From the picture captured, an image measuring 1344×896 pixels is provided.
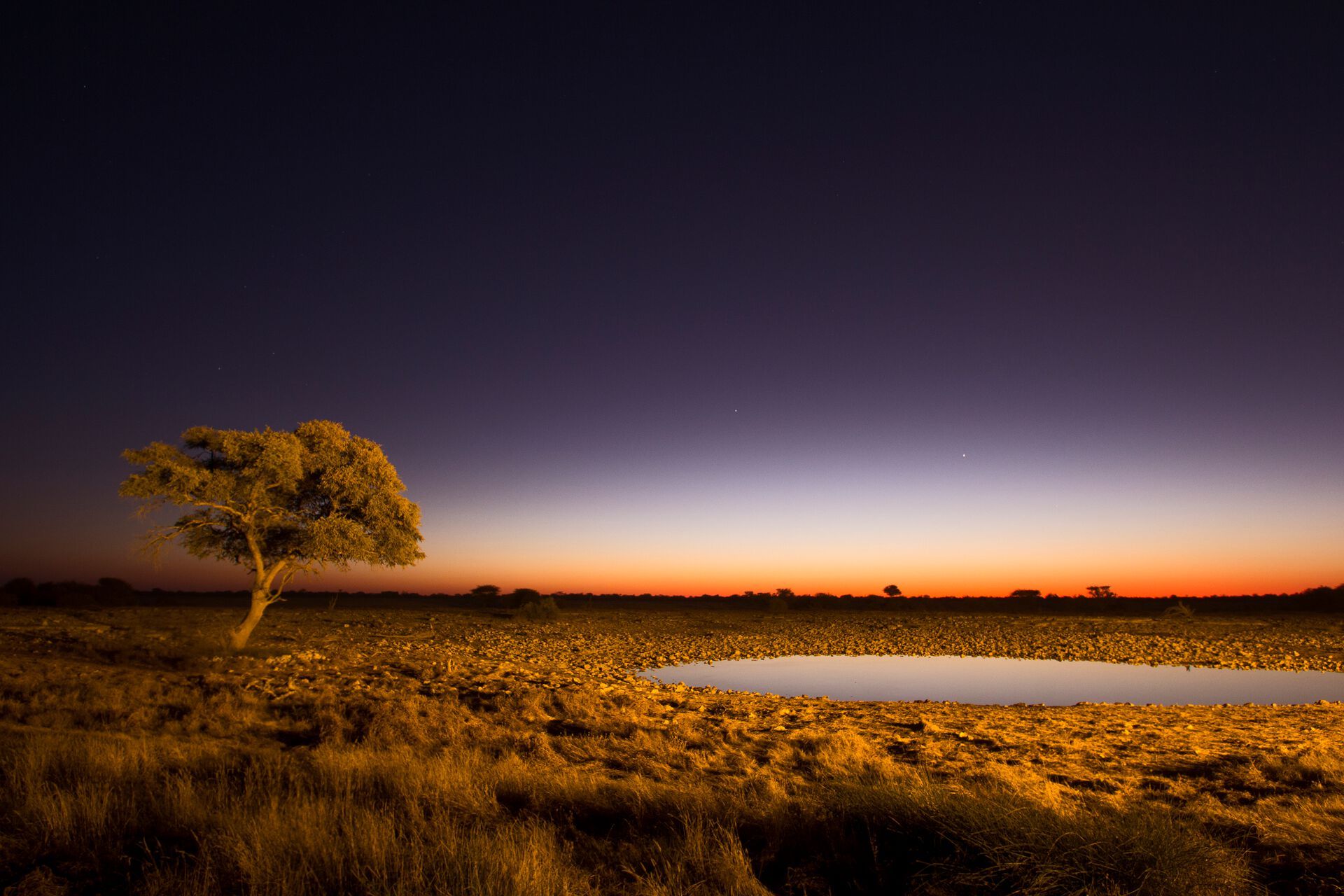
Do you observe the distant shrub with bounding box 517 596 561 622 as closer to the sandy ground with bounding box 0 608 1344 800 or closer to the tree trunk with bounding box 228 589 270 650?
the sandy ground with bounding box 0 608 1344 800

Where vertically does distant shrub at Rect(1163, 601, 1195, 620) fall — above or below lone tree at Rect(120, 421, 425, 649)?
below

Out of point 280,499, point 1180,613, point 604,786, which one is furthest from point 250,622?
point 1180,613

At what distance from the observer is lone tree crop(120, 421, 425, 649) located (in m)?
18.6

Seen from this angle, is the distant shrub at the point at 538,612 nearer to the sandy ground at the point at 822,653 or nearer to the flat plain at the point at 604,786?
the sandy ground at the point at 822,653

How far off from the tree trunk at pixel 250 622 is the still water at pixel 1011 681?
10481 mm

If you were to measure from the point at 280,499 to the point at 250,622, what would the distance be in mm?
3294

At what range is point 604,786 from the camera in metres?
7.74

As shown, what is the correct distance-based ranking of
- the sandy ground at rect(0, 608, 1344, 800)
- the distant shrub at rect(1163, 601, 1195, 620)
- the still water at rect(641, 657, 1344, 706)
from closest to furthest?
the sandy ground at rect(0, 608, 1344, 800) → the still water at rect(641, 657, 1344, 706) → the distant shrub at rect(1163, 601, 1195, 620)

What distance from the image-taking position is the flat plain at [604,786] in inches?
204

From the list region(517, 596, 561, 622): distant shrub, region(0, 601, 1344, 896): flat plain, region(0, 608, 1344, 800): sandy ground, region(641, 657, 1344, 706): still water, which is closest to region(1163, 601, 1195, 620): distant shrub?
region(0, 608, 1344, 800): sandy ground

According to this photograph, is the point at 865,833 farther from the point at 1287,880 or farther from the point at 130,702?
the point at 130,702

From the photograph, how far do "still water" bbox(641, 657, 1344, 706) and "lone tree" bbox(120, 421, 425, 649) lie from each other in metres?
8.79

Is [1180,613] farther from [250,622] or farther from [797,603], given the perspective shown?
[250,622]

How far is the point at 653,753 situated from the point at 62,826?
6364mm
